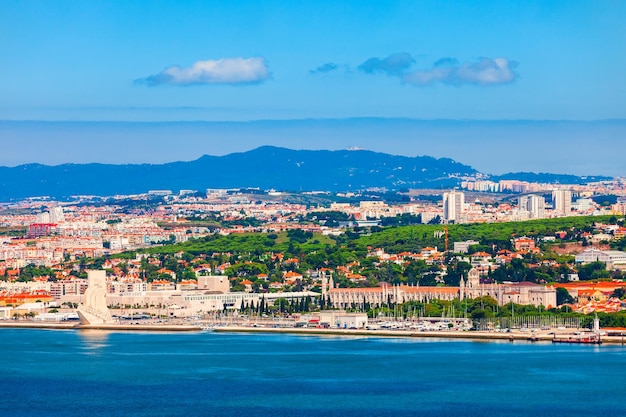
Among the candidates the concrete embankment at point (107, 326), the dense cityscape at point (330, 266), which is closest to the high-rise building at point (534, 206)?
the dense cityscape at point (330, 266)

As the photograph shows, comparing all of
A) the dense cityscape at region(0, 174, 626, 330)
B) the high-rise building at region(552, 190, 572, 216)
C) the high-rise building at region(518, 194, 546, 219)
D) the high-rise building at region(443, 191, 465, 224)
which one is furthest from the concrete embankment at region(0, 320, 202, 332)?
the high-rise building at region(552, 190, 572, 216)

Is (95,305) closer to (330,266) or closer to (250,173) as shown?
(330,266)

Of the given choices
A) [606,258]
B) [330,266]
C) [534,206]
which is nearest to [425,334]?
[606,258]

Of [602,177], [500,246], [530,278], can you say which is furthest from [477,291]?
[602,177]

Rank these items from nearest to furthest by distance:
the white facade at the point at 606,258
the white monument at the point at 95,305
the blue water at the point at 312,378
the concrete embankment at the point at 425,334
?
the blue water at the point at 312,378 < the concrete embankment at the point at 425,334 < the white monument at the point at 95,305 < the white facade at the point at 606,258

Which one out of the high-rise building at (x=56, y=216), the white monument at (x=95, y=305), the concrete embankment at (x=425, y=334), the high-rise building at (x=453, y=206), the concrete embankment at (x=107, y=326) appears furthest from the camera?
the high-rise building at (x=56, y=216)

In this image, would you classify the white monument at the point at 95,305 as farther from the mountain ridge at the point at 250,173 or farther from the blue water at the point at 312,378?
the mountain ridge at the point at 250,173

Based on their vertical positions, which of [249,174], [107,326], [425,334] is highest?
[249,174]
